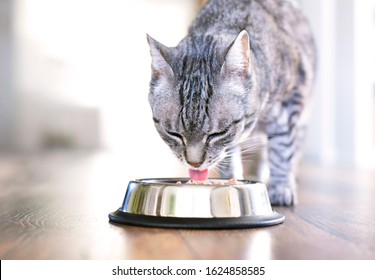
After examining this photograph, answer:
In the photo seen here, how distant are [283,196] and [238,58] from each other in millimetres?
709

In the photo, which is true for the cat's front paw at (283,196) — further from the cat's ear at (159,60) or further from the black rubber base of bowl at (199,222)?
the cat's ear at (159,60)

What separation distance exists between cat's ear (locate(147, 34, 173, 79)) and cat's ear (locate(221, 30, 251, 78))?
18 cm

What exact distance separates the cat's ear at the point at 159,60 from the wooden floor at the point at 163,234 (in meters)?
0.49

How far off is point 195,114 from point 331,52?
13.9 feet

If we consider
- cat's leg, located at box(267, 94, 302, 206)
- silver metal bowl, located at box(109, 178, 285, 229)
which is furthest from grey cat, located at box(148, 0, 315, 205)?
silver metal bowl, located at box(109, 178, 285, 229)

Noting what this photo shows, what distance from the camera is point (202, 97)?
6.35 feet

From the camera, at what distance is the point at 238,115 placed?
2039mm

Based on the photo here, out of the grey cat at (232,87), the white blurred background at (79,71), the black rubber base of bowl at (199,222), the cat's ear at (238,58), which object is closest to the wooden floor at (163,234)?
the black rubber base of bowl at (199,222)

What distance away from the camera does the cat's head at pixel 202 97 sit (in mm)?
1940

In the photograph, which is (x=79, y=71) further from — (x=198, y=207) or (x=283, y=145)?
(x=198, y=207)

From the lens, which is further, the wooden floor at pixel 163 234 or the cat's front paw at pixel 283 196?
the cat's front paw at pixel 283 196

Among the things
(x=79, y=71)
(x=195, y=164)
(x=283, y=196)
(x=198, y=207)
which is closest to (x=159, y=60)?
(x=195, y=164)

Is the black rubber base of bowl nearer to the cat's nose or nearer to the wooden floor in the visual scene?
the wooden floor

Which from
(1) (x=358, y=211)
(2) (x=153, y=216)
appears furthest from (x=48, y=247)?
(1) (x=358, y=211)
